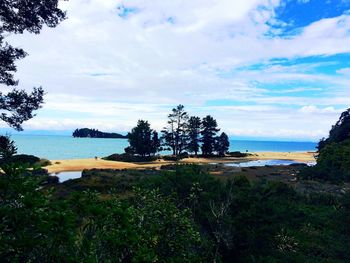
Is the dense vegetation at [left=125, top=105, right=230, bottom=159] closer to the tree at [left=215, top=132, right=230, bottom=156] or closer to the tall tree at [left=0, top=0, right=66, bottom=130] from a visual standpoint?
the tree at [left=215, top=132, right=230, bottom=156]

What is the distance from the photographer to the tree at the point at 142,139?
3251 inches

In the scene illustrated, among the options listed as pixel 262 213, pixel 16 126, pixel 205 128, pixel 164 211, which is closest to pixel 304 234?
pixel 262 213

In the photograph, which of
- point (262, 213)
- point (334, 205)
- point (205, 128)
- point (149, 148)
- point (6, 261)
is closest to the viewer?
point (6, 261)

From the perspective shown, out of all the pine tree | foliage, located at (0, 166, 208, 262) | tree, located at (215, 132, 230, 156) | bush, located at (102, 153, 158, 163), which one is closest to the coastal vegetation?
foliage, located at (0, 166, 208, 262)

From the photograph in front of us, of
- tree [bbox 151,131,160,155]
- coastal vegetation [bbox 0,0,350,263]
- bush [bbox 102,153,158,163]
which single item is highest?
tree [bbox 151,131,160,155]

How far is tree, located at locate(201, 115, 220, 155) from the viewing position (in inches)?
3671

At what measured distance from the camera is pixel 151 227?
7629 millimetres

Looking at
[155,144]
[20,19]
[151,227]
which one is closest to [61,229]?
[151,227]

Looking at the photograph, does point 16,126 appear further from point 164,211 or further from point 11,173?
point 11,173

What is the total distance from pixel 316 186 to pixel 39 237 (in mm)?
36485

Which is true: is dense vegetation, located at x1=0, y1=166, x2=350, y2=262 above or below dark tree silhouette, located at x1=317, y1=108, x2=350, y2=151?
below

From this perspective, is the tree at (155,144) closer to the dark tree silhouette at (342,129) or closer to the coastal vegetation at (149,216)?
the dark tree silhouette at (342,129)

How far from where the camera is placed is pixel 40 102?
14336 millimetres

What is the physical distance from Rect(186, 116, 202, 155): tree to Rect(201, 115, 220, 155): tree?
4.32ft
